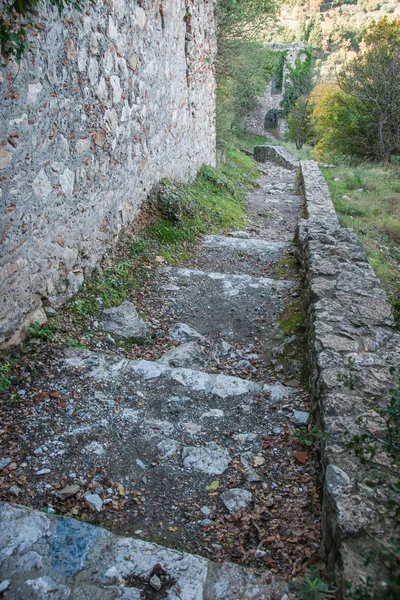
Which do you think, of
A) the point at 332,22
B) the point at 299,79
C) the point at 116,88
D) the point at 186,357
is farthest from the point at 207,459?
the point at 332,22

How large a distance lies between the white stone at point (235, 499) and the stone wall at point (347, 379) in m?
0.35

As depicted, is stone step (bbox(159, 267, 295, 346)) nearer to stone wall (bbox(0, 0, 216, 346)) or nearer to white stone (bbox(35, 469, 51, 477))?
stone wall (bbox(0, 0, 216, 346))

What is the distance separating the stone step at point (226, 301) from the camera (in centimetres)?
364

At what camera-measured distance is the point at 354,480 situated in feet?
5.16

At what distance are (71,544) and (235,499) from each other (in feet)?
2.37

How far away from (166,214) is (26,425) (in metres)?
3.51

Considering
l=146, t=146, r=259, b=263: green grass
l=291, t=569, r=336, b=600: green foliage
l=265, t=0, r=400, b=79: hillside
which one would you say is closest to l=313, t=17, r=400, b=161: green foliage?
l=146, t=146, r=259, b=263: green grass

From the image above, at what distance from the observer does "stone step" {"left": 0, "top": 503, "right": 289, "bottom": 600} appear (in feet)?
4.63

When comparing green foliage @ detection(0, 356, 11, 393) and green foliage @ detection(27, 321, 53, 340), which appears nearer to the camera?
green foliage @ detection(0, 356, 11, 393)

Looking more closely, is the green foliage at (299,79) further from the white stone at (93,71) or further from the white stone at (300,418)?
the white stone at (300,418)

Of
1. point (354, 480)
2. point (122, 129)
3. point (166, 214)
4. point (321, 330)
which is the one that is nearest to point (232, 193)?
point (166, 214)

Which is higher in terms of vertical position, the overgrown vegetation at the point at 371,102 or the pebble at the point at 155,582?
the overgrown vegetation at the point at 371,102

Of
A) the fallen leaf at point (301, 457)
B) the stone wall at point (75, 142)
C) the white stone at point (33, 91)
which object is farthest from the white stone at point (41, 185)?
the fallen leaf at point (301, 457)

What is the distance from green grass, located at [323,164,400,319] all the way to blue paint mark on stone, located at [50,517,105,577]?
2406mm
